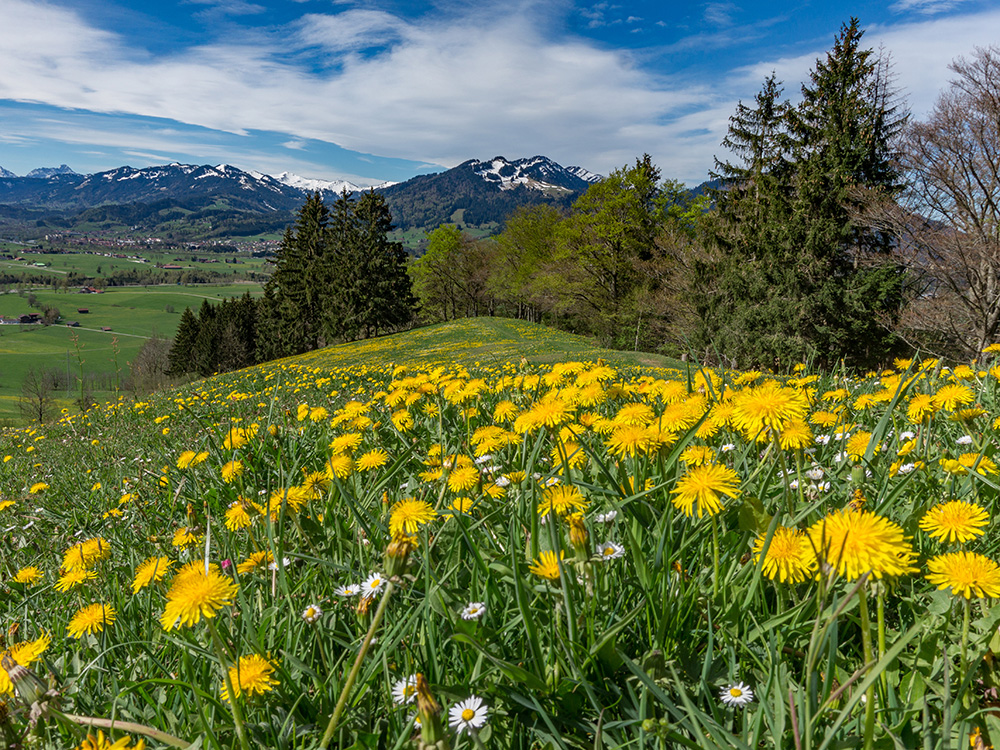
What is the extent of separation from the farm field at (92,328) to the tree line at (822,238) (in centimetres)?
4974

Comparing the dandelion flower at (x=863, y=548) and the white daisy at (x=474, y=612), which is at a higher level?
the dandelion flower at (x=863, y=548)

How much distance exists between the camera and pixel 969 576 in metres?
0.95

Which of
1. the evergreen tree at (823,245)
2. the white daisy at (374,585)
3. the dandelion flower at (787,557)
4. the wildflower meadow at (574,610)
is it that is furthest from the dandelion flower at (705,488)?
the evergreen tree at (823,245)

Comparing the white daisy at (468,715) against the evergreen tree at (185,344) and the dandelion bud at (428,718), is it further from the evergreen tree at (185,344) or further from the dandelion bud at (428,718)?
the evergreen tree at (185,344)

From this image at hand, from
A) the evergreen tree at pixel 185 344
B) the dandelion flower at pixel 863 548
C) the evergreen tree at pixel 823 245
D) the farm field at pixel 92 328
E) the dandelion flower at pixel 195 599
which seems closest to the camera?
the dandelion flower at pixel 863 548

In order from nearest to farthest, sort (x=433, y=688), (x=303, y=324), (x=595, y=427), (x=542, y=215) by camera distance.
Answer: (x=433, y=688), (x=595, y=427), (x=303, y=324), (x=542, y=215)

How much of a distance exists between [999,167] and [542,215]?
38088 millimetres

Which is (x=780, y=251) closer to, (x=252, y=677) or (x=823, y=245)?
(x=823, y=245)

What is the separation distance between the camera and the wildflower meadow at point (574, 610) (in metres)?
0.92

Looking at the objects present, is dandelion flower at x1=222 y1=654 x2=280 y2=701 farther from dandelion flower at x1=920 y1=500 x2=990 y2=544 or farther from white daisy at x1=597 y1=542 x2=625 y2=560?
dandelion flower at x1=920 y1=500 x2=990 y2=544

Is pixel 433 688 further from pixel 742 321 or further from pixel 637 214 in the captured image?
pixel 637 214

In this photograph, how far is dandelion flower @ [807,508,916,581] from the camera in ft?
2.77

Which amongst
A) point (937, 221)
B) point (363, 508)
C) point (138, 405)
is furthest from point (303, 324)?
point (363, 508)

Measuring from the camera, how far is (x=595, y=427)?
6.50 feet
